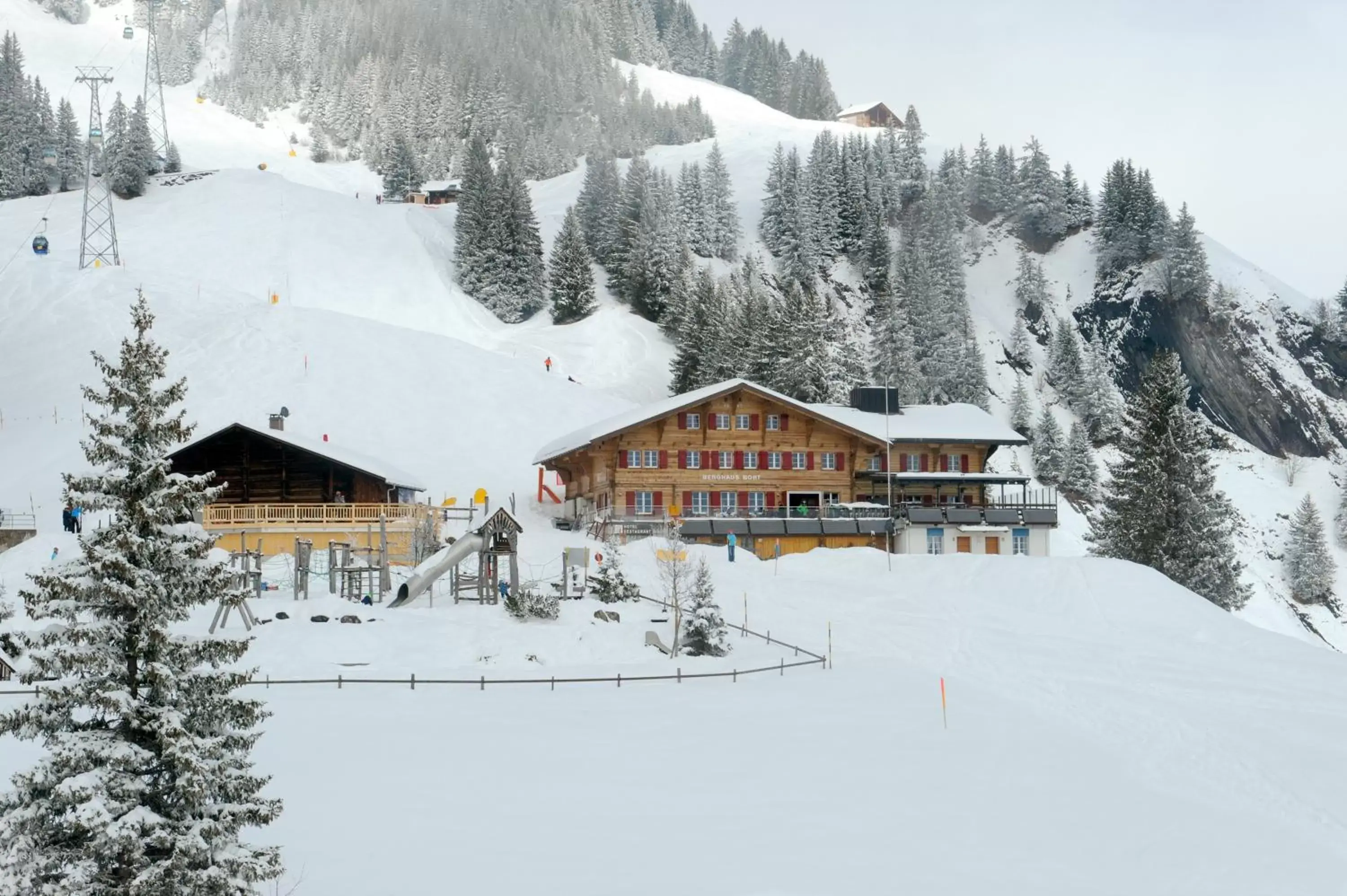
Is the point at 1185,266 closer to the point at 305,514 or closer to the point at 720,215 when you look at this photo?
the point at 720,215

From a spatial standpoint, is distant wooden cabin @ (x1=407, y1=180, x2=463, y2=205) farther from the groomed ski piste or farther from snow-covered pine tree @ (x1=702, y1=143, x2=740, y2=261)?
the groomed ski piste

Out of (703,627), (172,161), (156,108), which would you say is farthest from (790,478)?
(156,108)

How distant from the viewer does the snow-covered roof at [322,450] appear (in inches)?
2131

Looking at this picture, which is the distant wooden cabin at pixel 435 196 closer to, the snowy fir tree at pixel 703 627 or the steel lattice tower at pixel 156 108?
the steel lattice tower at pixel 156 108

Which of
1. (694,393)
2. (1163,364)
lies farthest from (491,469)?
(1163,364)

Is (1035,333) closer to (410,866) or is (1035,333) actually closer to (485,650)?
(485,650)

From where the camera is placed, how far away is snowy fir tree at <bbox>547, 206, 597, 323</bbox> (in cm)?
11200

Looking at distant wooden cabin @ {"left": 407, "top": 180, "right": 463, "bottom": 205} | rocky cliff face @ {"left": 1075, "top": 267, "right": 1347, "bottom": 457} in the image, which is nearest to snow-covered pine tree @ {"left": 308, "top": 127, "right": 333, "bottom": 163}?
distant wooden cabin @ {"left": 407, "top": 180, "right": 463, "bottom": 205}

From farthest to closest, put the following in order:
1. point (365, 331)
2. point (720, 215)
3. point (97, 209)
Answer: point (720, 215), point (97, 209), point (365, 331)

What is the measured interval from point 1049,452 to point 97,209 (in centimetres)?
8179

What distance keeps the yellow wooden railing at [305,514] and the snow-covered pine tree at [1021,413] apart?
209 feet

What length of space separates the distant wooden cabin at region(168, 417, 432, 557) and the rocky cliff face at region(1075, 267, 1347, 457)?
83671 millimetres

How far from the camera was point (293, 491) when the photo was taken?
2189 inches

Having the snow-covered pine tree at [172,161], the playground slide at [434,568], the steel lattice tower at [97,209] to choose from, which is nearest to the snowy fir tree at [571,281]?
the steel lattice tower at [97,209]
